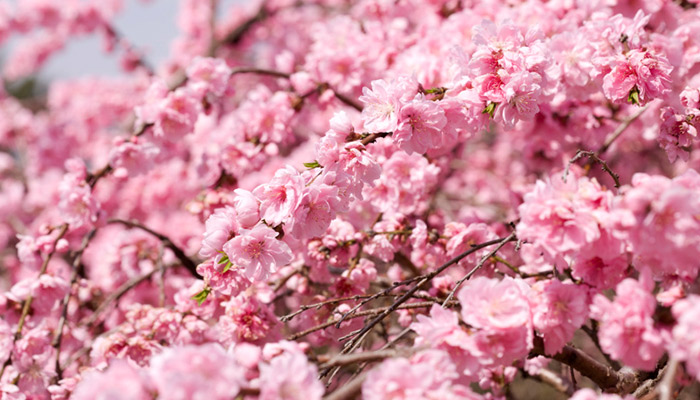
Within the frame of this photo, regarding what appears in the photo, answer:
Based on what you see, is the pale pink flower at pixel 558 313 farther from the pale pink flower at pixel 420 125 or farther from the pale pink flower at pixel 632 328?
the pale pink flower at pixel 420 125

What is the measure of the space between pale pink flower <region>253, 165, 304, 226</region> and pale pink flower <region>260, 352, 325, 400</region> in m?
0.48

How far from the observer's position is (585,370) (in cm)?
158

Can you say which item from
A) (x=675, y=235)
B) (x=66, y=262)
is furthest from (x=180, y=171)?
(x=675, y=235)

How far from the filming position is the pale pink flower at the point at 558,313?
4.43 ft

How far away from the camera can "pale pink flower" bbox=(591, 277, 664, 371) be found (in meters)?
1.15

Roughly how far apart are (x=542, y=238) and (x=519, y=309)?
0.18 m

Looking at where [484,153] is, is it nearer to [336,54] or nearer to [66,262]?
[336,54]

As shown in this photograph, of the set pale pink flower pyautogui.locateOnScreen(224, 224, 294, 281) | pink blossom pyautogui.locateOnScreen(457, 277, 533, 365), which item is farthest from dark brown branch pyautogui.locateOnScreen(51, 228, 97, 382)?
pink blossom pyautogui.locateOnScreen(457, 277, 533, 365)

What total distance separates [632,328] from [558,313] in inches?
8.2

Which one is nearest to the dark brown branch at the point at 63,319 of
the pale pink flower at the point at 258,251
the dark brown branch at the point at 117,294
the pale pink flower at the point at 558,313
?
the dark brown branch at the point at 117,294

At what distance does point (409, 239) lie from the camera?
2164 millimetres

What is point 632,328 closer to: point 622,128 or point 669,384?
point 669,384

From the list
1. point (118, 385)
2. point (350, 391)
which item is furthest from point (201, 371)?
point (350, 391)

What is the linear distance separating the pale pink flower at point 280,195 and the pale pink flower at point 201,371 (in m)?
0.50
